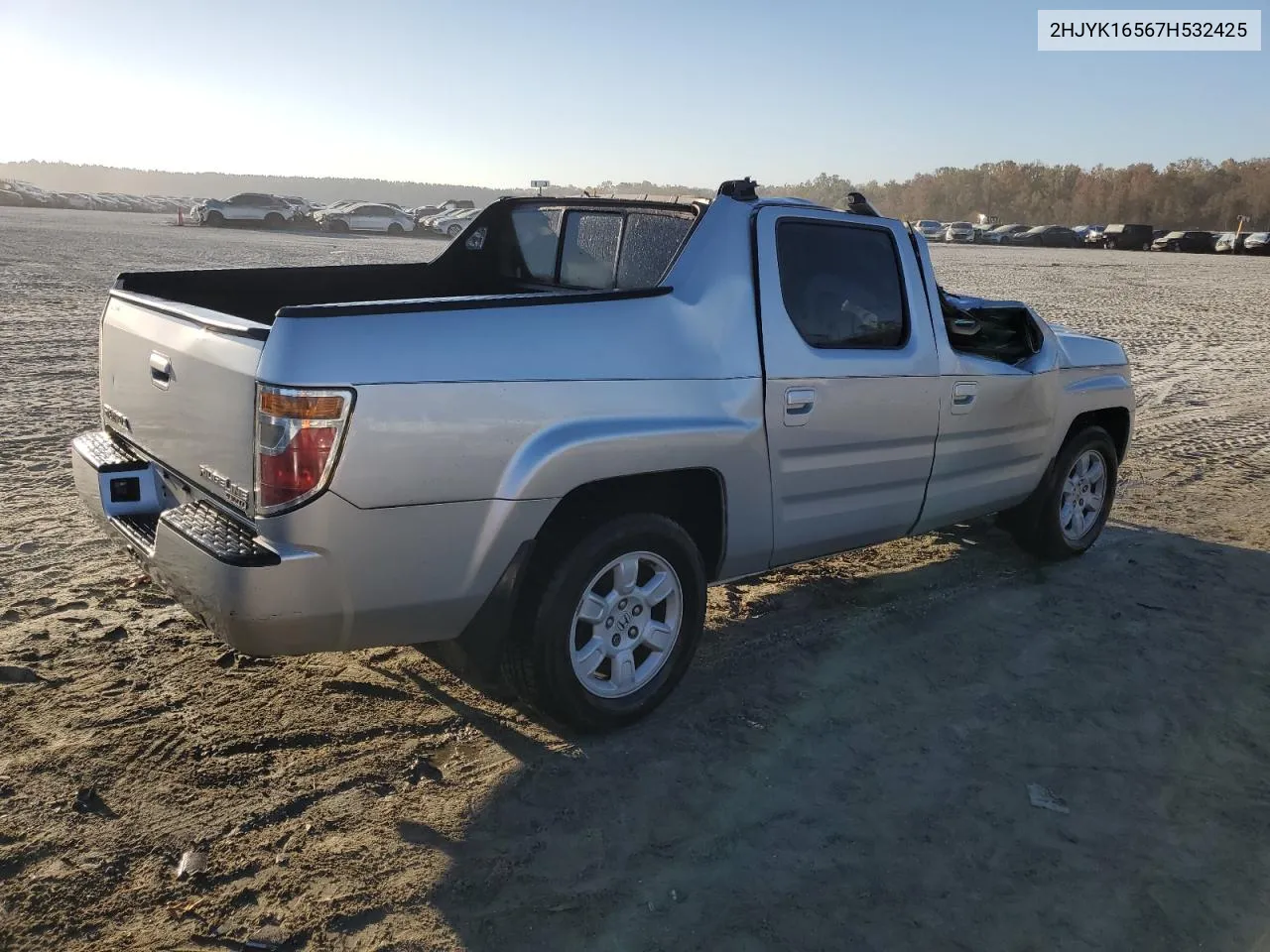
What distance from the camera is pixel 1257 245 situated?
52.3 m

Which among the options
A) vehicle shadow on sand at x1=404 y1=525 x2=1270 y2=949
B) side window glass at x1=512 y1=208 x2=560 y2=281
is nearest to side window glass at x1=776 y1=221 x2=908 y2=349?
side window glass at x1=512 y1=208 x2=560 y2=281

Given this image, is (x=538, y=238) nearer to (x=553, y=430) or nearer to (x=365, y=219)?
(x=553, y=430)

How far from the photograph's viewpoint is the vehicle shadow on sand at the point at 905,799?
2.87 metres

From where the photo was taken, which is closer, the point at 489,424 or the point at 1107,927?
the point at 1107,927

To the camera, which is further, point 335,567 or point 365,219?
point 365,219

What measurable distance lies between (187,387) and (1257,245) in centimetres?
6065

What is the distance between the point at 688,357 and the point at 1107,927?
7.28 ft

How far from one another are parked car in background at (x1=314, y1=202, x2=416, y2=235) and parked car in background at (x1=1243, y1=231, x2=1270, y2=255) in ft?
141

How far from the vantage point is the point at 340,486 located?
9.60 feet

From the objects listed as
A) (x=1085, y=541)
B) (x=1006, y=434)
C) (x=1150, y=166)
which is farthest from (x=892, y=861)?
(x=1150, y=166)

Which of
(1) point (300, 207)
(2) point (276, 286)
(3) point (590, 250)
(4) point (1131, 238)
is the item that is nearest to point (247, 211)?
(1) point (300, 207)

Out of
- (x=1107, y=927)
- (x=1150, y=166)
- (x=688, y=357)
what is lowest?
(x=1107, y=927)

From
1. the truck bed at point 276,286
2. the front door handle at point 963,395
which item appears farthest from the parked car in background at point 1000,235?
the truck bed at point 276,286

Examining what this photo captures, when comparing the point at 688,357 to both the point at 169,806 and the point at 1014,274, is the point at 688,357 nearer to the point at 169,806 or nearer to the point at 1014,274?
the point at 169,806
